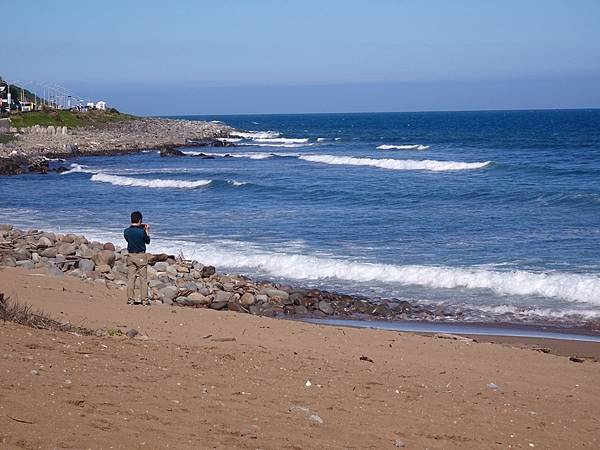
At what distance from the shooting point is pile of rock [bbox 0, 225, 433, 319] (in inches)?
569

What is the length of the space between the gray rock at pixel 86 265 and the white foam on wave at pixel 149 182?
23.0 metres

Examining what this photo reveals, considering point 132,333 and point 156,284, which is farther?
point 156,284

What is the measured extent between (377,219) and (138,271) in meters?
13.7

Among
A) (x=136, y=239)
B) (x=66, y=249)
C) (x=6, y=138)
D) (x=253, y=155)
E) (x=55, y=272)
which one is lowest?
(x=55, y=272)

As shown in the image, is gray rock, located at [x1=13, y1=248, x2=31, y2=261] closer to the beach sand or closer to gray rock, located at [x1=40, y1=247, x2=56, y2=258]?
gray rock, located at [x1=40, y1=247, x2=56, y2=258]

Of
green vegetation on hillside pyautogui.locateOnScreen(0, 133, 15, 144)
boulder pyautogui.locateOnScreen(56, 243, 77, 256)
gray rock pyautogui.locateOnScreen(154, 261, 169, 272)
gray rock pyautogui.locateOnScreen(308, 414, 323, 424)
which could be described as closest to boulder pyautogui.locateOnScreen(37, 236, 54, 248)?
boulder pyautogui.locateOnScreen(56, 243, 77, 256)

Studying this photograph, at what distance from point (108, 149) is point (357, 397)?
58.8m

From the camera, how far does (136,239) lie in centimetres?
1227

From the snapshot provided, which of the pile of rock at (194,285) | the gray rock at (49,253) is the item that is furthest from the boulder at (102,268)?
the gray rock at (49,253)

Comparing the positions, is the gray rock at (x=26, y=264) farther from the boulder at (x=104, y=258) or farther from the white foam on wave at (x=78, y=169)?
the white foam on wave at (x=78, y=169)

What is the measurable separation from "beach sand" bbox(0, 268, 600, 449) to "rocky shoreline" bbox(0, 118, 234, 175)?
129 feet

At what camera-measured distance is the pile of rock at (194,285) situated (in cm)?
1445

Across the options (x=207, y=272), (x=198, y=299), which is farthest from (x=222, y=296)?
(x=207, y=272)

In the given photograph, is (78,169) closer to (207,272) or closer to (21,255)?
(21,255)
